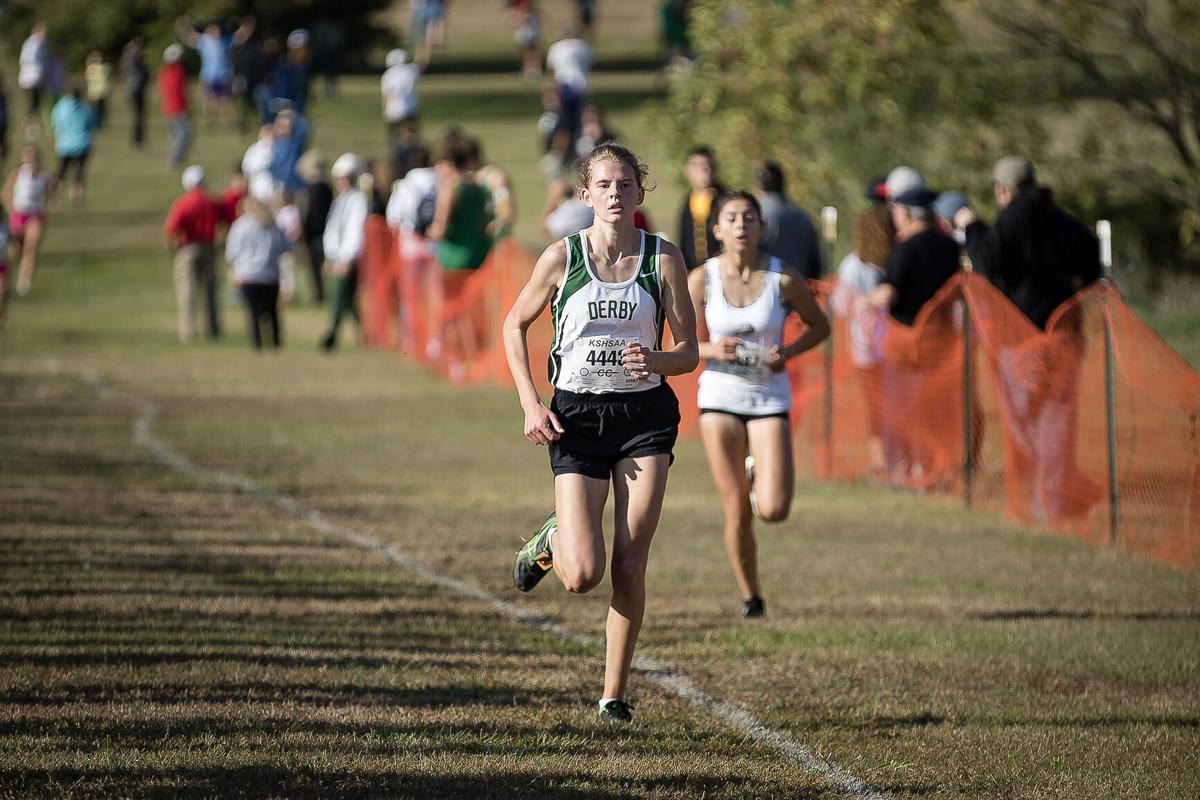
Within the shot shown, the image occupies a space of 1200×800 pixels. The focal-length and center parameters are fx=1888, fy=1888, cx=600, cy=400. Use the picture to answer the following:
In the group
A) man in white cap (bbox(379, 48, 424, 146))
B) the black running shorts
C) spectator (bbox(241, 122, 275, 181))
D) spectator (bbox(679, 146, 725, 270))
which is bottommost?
the black running shorts

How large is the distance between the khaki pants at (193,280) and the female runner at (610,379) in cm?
1872

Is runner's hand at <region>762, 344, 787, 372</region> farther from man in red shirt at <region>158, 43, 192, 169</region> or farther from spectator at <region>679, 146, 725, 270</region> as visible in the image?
man in red shirt at <region>158, 43, 192, 169</region>

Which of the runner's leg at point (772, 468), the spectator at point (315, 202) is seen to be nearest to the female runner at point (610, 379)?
the runner's leg at point (772, 468)

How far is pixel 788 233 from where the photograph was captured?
15102 mm

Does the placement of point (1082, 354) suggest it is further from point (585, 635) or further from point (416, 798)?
point (416, 798)

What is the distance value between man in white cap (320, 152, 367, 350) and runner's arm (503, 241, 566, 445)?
1675cm

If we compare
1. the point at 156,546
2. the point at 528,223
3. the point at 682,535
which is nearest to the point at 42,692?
the point at 156,546

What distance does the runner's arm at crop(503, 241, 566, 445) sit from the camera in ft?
22.6

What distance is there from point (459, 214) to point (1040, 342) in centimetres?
982

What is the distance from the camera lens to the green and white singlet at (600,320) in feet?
22.8

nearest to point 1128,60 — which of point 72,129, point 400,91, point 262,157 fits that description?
point 262,157

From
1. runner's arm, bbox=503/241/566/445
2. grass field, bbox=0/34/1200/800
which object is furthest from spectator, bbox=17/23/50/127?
runner's arm, bbox=503/241/566/445

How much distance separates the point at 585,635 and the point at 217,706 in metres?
2.25

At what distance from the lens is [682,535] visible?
39.8 ft
